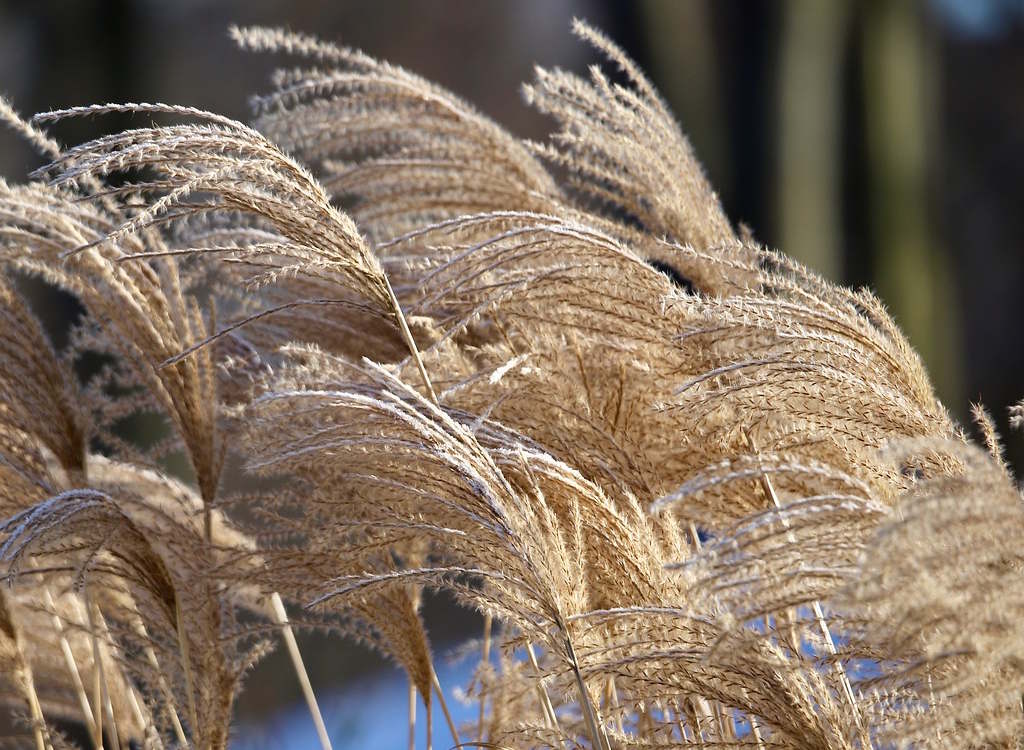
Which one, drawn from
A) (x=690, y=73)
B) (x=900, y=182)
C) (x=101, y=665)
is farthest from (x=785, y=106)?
(x=101, y=665)

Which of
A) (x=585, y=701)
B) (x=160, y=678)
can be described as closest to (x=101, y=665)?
(x=160, y=678)

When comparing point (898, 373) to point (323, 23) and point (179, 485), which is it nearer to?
point (179, 485)

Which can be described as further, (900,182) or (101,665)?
(900,182)

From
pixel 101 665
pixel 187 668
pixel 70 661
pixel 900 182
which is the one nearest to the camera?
pixel 187 668

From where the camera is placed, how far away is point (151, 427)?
4.31m

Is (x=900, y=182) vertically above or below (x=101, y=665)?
above

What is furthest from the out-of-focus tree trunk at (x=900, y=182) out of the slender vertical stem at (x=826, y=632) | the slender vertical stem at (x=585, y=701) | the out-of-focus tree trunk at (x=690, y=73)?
the slender vertical stem at (x=585, y=701)

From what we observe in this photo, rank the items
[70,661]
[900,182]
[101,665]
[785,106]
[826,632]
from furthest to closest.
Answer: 1. [900,182]
2. [785,106]
3. [70,661]
4. [101,665]
5. [826,632]

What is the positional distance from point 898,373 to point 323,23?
596 centimetres

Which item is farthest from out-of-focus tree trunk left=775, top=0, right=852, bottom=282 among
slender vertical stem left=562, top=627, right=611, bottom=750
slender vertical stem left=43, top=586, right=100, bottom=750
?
slender vertical stem left=562, top=627, right=611, bottom=750

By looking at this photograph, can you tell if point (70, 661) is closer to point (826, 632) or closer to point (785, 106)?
point (826, 632)

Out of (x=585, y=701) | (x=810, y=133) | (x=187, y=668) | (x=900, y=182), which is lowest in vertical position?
(x=585, y=701)

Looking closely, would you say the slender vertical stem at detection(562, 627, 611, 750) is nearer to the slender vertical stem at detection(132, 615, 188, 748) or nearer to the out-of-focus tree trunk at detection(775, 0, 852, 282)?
the slender vertical stem at detection(132, 615, 188, 748)

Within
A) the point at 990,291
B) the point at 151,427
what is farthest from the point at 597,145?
the point at 990,291
